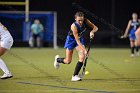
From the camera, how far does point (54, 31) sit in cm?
3059

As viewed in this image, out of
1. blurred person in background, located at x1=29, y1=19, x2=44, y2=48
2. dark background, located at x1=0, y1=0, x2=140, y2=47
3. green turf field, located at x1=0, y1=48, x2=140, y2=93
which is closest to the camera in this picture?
green turf field, located at x1=0, y1=48, x2=140, y2=93

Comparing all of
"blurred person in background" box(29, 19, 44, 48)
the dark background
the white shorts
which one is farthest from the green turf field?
the dark background

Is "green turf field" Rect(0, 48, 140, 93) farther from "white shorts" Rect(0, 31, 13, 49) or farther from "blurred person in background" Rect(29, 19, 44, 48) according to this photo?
"blurred person in background" Rect(29, 19, 44, 48)

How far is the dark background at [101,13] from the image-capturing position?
106ft

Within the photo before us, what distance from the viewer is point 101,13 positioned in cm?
3272

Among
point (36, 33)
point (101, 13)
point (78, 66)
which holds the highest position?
point (78, 66)

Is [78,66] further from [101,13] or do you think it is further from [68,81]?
[101,13]

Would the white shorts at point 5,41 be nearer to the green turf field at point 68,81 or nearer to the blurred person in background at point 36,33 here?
the green turf field at point 68,81

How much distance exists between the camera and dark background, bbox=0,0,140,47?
32250 millimetres

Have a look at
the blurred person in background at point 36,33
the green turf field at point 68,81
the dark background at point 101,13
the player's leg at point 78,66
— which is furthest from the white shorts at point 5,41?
the dark background at point 101,13

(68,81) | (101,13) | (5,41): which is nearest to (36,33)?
(101,13)

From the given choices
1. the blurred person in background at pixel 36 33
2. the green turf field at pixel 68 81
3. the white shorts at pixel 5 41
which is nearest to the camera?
the green turf field at pixel 68 81

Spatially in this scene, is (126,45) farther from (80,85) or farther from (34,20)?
(80,85)

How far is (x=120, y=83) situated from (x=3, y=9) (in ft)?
66.9
